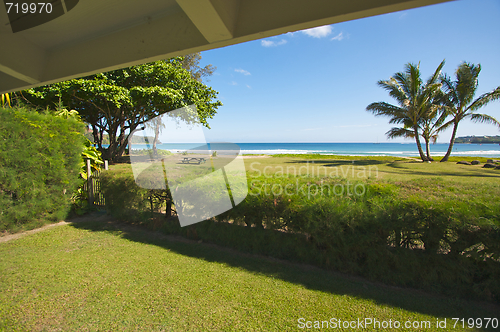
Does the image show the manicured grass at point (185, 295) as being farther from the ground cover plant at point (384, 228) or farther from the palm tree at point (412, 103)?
the palm tree at point (412, 103)

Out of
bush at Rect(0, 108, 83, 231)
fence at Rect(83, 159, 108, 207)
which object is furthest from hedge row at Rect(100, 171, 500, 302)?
fence at Rect(83, 159, 108, 207)

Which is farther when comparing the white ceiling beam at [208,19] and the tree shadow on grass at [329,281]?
the tree shadow on grass at [329,281]

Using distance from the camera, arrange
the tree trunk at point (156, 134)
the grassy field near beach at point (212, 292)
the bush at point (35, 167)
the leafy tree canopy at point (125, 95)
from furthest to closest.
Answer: the leafy tree canopy at point (125, 95), the bush at point (35, 167), the tree trunk at point (156, 134), the grassy field near beach at point (212, 292)

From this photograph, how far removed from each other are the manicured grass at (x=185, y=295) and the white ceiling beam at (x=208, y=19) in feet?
8.86

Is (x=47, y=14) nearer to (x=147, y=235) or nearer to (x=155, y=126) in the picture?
(x=155, y=126)

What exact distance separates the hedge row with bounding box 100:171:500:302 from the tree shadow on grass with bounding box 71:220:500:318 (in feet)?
0.38

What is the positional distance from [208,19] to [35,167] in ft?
20.7

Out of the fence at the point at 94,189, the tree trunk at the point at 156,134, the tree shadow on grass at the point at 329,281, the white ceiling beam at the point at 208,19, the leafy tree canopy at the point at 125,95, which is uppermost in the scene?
the leafy tree canopy at the point at 125,95

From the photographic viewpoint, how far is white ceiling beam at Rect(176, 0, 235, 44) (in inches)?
53.0

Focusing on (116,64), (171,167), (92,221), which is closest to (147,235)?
(171,167)

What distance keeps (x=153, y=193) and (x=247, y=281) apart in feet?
10.0

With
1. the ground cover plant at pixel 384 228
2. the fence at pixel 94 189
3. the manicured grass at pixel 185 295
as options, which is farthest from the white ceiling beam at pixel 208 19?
the fence at pixel 94 189

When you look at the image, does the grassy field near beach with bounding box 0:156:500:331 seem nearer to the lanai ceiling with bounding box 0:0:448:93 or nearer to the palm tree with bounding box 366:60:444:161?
the lanai ceiling with bounding box 0:0:448:93

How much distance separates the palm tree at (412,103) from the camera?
16.6 m
